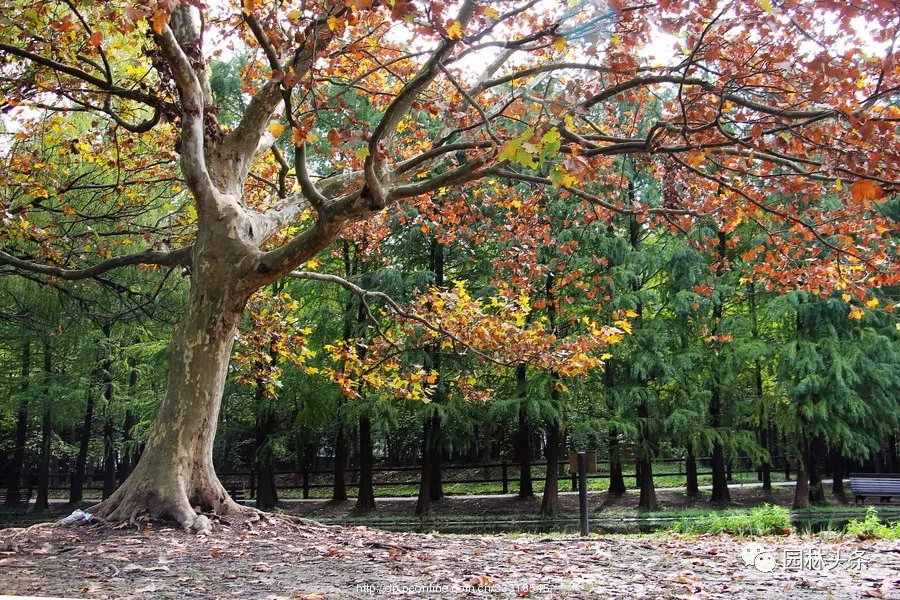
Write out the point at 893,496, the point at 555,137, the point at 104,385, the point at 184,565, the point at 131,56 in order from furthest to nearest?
the point at 104,385 < the point at 893,496 < the point at 131,56 < the point at 184,565 < the point at 555,137

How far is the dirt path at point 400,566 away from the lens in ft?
14.3

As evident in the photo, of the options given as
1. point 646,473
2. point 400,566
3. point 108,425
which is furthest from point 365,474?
point 400,566

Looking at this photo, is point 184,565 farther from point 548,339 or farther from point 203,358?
point 548,339

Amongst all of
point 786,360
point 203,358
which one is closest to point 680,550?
point 203,358

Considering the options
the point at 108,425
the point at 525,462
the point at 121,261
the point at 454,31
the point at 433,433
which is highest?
the point at 454,31

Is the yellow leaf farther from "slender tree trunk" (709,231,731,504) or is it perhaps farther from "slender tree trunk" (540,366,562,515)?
"slender tree trunk" (709,231,731,504)

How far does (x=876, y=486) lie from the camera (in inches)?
680

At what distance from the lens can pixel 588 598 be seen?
4.17 metres

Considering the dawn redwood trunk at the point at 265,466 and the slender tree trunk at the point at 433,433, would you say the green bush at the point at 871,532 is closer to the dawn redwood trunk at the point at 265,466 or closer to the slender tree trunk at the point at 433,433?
the slender tree trunk at the point at 433,433

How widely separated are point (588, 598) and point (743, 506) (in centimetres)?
1715

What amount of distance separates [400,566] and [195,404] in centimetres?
300

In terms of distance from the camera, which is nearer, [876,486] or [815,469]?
[876,486]

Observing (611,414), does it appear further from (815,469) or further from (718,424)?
(815,469)

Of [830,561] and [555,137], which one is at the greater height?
[555,137]
